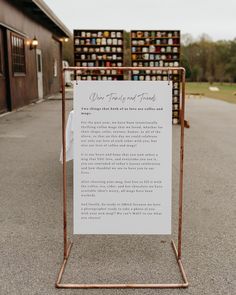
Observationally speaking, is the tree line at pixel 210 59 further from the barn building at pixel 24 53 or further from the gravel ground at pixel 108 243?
the gravel ground at pixel 108 243

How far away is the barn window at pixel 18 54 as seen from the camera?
1295cm

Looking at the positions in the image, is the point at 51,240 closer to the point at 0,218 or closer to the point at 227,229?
the point at 0,218

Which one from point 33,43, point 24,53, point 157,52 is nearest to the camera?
point 157,52

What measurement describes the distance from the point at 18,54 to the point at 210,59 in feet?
176

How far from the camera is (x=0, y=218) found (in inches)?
146

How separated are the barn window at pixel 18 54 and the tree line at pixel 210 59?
154ft

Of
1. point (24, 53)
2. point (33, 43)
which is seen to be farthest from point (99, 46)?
point (33, 43)

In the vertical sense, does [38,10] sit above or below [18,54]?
above

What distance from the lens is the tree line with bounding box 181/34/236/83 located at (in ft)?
195

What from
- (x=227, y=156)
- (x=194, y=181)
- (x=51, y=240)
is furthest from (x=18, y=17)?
(x=51, y=240)

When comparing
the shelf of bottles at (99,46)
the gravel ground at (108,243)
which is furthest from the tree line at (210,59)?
the gravel ground at (108,243)

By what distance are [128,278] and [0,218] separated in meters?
1.62

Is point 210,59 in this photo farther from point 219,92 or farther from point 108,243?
point 108,243

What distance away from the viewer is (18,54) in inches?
539
